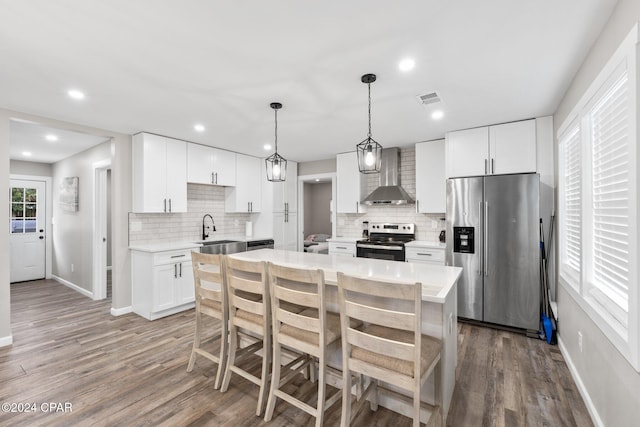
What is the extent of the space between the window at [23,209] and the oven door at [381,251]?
6550 mm

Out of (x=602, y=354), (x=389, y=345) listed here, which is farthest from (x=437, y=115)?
(x=389, y=345)

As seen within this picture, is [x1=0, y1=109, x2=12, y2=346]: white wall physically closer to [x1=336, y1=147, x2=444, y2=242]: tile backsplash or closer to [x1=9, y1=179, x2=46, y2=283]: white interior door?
[x1=9, y1=179, x2=46, y2=283]: white interior door

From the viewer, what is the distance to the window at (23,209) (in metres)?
5.80

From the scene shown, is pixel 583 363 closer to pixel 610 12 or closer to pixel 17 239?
pixel 610 12

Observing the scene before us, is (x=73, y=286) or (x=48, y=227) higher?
(x=48, y=227)

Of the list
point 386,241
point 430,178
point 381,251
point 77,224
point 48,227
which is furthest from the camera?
point 48,227

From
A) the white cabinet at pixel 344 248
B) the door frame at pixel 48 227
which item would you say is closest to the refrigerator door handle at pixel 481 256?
the white cabinet at pixel 344 248

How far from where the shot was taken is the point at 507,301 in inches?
135

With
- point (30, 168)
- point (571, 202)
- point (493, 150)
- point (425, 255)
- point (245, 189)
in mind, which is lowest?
point (425, 255)

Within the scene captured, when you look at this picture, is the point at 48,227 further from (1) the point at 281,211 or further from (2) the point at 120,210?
(1) the point at 281,211

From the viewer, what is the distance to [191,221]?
193 inches

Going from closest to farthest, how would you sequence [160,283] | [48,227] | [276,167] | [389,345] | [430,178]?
[389,345]
[276,167]
[160,283]
[430,178]
[48,227]

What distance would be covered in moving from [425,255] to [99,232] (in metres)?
5.04

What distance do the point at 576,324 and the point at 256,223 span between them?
4.82m
